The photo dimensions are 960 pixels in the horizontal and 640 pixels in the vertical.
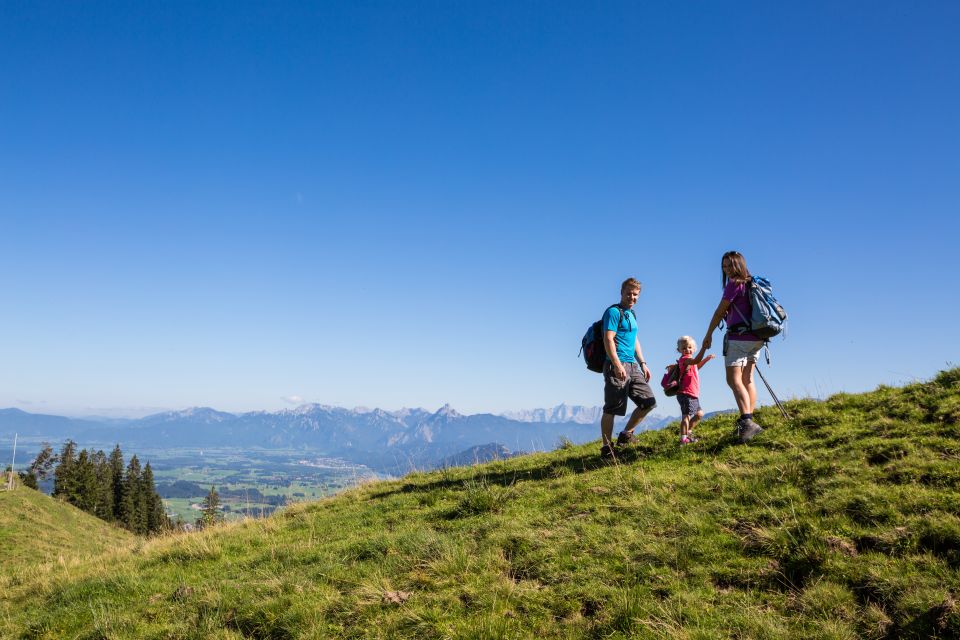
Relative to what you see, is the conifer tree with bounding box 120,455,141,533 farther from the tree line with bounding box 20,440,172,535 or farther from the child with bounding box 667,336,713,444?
the child with bounding box 667,336,713,444

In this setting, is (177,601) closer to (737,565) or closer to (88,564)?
(88,564)

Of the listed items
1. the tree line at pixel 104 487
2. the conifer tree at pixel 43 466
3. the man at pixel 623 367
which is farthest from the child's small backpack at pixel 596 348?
the conifer tree at pixel 43 466

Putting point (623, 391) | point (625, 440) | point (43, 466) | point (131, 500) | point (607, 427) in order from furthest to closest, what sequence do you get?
1. point (43, 466)
2. point (131, 500)
3. point (625, 440)
4. point (607, 427)
5. point (623, 391)

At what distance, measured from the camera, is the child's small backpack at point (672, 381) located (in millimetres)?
10672

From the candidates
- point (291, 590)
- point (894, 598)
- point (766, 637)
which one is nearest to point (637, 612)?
point (766, 637)

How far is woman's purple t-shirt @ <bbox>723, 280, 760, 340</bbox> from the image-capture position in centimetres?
905

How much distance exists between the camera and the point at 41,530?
132ft

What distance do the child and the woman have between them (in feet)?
3.24

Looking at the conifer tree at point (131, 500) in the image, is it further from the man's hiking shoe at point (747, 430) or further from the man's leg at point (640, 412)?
the man's hiking shoe at point (747, 430)

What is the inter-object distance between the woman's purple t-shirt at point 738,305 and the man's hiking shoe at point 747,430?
1.53 metres

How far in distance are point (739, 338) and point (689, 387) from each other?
1948 mm

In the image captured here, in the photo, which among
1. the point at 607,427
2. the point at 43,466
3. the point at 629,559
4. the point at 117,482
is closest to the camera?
the point at 629,559

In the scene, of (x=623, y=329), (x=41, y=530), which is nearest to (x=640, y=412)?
(x=623, y=329)

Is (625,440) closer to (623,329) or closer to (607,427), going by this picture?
(607,427)
